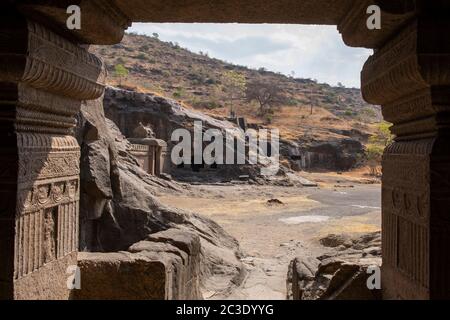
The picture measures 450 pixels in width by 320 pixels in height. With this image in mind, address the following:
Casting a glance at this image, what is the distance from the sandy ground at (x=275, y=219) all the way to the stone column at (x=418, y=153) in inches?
215

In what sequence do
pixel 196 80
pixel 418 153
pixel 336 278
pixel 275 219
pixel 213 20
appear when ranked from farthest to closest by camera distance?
pixel 196 80, pixel 275 219, pixel 336 278, pixel 213 20, pixel 418 153

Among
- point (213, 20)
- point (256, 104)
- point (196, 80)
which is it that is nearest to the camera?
point (213, 20)

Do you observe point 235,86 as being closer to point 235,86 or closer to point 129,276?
point 235,86

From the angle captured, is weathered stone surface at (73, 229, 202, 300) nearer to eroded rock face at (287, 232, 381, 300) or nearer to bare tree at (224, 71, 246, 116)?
eroded rock face at (287, 232, 381, 300)

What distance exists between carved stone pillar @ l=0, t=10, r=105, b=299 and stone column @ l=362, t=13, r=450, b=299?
1868 millimetres

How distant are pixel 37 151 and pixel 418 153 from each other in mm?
2109

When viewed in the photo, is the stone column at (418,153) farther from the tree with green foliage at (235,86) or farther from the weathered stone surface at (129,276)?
the tree with green foliage at (235,86)

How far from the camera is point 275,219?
16719 mm

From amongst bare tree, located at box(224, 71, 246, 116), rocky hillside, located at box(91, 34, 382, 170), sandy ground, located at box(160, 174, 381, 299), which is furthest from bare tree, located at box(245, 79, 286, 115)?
sandy ground, located at box(160, 174, 381, 299)

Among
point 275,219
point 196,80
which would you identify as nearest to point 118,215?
point 275,219

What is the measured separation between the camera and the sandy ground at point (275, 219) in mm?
9439

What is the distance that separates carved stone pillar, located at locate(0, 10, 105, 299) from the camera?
209 centimetres

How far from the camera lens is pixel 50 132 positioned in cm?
259

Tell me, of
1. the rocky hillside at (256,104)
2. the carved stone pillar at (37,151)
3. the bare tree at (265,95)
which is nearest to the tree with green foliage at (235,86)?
the rocky hillside at (256,104)
